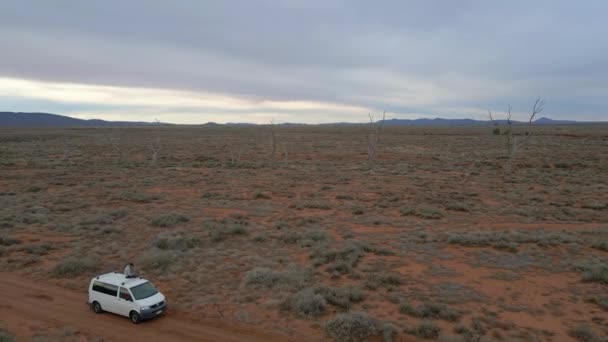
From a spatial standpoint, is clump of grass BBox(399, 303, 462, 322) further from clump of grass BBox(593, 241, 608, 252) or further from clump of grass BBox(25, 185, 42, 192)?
clump of grass BBox(25, 185, 42, 192)

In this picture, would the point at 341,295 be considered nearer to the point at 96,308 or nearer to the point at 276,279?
the point at 276,279

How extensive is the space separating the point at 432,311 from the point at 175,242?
9.92 meters

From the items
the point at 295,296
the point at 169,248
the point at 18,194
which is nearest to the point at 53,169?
the point at 18,194

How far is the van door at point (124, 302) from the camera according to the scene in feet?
33.0

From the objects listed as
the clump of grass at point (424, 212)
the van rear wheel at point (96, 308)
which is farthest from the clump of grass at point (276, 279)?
the clump of grass at point (424, 212)

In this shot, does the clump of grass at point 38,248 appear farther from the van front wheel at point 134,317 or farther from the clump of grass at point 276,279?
the clump of grass at point 276,279

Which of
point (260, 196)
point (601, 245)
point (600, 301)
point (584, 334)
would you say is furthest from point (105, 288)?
point (601, 245)

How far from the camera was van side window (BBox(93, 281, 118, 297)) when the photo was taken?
10367mm

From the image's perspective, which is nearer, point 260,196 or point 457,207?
point 457,207

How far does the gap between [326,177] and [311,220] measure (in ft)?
52.1

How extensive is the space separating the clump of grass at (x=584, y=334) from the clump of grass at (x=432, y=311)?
2392mm

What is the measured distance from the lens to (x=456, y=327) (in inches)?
367

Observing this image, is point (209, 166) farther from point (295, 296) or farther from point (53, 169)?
point (295, 296)

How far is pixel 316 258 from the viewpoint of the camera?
1422cm
